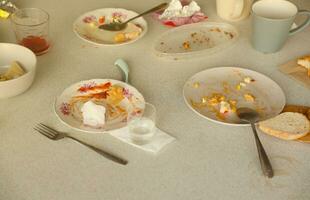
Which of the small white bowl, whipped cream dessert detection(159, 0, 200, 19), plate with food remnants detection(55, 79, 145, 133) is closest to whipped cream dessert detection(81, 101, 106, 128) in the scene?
plate with food remnants detection(55, 79, 145, 133)

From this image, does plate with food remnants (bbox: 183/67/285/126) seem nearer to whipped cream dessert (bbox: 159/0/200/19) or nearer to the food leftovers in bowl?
whipped cream dessert (bbox: 159/0/200/19)

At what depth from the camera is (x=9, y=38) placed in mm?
1163

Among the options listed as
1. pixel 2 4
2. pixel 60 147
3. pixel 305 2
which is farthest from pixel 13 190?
pixel 305 2

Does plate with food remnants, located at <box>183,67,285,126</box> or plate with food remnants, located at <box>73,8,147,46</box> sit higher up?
plate with food remnants, located at <box>73,8,147,46</box>

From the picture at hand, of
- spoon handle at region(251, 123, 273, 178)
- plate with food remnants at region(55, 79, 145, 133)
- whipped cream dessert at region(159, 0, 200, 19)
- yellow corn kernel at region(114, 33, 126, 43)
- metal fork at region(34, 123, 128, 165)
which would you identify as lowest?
spoon handle at region(251, 123, 273, 178)

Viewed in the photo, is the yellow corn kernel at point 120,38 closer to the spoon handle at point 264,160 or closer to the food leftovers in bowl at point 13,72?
the food leftovers in bowl at point 13,72

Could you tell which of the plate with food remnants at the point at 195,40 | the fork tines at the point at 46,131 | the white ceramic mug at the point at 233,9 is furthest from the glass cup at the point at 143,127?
Result: the white ceramic mug at the point at 233,9

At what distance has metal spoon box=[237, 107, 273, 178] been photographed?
777 mm

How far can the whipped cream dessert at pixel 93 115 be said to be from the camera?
873 millimetres

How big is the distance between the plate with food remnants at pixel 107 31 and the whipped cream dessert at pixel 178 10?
0.08 metres

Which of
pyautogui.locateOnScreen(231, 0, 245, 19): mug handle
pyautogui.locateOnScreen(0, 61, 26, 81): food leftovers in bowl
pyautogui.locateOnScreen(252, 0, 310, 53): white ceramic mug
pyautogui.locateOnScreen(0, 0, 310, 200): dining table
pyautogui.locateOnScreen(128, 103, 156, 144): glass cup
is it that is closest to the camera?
pyautogui.locateOnScreen(0, 0, 310, 200): dining table

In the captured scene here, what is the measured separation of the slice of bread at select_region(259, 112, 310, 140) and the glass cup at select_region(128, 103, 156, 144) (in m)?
0.22

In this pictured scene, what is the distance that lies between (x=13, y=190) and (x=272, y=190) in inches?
18.0

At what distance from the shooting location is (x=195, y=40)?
118 centimetres
